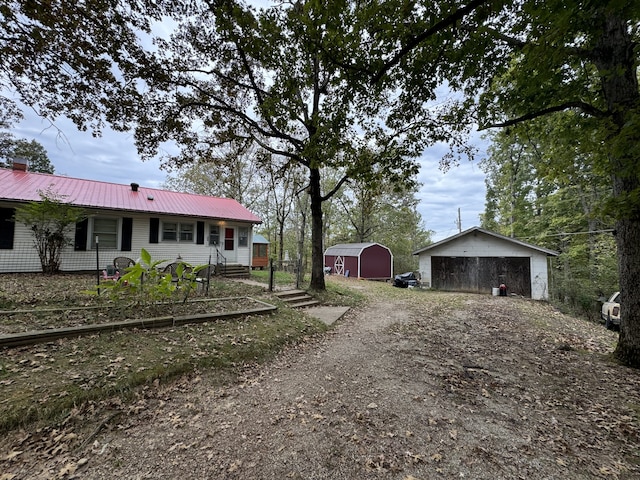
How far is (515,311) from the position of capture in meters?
9.28

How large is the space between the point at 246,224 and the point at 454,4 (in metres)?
12.7

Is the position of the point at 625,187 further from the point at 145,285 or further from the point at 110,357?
the point at 145,285

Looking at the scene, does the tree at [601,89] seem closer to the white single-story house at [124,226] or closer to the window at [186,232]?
the white single-story house at [124,226]

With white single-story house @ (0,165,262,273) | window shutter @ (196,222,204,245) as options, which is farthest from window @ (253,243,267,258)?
A: window shutter @ (196,222,204,245)

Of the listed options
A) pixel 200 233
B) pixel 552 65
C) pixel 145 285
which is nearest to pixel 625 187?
pixel 552 65

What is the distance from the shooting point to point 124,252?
1099cm

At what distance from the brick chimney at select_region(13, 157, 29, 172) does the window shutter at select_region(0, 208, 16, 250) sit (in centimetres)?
381

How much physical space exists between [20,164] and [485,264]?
24187mm

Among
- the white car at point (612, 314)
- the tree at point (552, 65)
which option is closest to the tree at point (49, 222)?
the tree at point (552, 65)

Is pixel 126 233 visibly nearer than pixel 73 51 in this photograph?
No

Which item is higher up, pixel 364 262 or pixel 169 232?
pixel 169 232

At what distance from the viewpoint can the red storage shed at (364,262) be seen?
21.9m

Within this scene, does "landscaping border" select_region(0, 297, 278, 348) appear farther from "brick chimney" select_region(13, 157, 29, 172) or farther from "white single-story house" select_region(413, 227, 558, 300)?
"white single-story house" select_region(413, 227, 558, 300)

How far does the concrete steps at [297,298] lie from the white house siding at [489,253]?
11.2 meters
